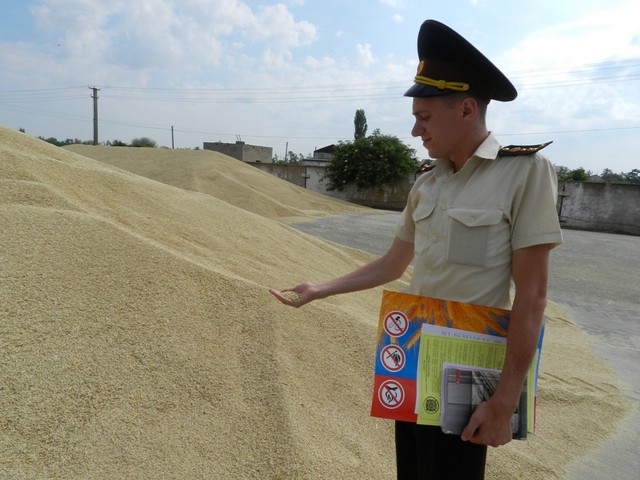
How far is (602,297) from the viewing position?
6.93 m

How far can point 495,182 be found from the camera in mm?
1240

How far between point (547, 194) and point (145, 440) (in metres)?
1.72

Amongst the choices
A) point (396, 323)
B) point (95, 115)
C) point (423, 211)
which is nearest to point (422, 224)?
point (423, 211)

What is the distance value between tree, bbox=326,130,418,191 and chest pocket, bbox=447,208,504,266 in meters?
20.3

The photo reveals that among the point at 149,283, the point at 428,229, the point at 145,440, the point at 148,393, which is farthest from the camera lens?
the point at 149,283

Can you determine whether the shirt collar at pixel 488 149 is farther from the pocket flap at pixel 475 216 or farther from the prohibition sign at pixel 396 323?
the prohibition sign at pixel 396 323

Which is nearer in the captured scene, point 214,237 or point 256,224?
point 214,237

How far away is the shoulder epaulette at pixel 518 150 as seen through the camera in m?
1.23

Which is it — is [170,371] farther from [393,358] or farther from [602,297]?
[602,297]

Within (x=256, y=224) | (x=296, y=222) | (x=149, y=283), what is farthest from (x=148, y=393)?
(x=296, y=222)

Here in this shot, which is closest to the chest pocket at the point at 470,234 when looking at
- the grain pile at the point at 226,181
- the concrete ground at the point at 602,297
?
the concrete ground at the point at 602,297

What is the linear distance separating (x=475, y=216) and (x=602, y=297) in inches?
266

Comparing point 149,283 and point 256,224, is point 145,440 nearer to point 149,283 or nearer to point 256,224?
point 149,283

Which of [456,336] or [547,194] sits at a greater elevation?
[547,194]
